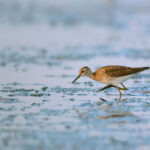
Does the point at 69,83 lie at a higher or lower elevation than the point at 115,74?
lower

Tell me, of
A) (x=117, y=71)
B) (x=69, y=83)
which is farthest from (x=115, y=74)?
(x=69, y=83)

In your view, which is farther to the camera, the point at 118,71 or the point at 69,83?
the point at 69,83

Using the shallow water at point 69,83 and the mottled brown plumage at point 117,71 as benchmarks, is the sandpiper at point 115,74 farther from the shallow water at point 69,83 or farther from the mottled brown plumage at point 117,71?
the shallow water at point 69,83

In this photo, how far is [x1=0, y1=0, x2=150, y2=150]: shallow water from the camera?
6691 millimetres

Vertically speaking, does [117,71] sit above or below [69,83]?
above

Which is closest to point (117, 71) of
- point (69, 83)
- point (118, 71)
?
point (118, 71)

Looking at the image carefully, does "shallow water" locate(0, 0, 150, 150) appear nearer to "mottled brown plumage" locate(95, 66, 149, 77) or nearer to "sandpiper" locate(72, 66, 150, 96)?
"sandpiper" locate(72, 66, 150, 96)

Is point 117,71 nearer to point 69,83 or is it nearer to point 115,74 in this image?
point 115,74

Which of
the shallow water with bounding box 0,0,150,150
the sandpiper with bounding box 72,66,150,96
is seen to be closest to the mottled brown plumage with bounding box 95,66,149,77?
the sandpiper with bounding box 72,66,150,96

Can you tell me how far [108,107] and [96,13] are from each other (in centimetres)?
1477

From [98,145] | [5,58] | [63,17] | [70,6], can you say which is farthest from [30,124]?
[70,6]

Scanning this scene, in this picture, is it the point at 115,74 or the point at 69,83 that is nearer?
the point at 115,74

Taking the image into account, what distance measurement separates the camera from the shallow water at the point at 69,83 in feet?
22.0

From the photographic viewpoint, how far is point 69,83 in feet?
35.1
